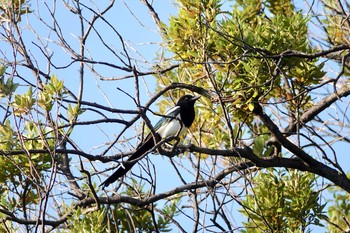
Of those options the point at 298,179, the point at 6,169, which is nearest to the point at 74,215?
the point at 6,169

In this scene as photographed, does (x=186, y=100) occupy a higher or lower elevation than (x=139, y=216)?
higher

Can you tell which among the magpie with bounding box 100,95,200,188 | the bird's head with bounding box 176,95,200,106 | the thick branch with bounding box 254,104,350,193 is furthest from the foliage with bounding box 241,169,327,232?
the bird's head with bounding box 176,95,200,106

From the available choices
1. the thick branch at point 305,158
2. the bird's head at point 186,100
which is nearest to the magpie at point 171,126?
the bird's head at point 186,100

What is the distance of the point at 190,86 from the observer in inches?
185

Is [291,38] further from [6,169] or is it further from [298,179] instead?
[6,169]

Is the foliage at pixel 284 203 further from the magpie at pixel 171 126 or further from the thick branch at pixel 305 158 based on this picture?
the magpie at pixel 171 126

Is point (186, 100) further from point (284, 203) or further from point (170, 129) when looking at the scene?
point (284, 203)

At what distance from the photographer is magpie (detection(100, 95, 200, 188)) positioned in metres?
5.22

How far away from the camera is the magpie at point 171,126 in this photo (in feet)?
17.1

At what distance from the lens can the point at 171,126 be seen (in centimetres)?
633

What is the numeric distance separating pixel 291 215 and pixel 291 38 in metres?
1.09

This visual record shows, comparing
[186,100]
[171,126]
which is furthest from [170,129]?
[186,100]

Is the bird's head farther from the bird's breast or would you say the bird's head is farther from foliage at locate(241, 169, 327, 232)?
foliage at locate(241, 169, 327, 232)

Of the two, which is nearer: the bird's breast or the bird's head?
the bird's head
